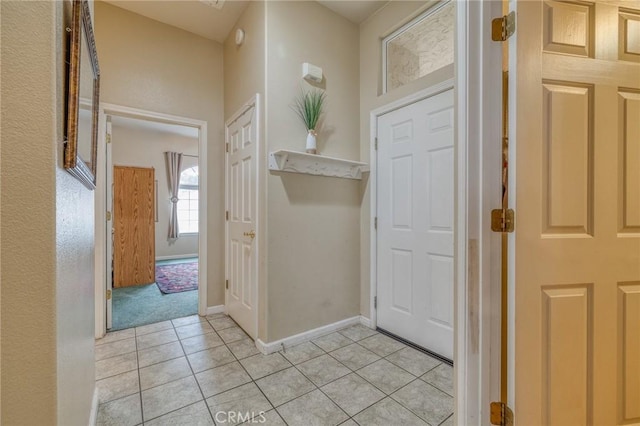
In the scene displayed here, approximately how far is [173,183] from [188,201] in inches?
25.3

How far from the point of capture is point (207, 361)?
2.00m

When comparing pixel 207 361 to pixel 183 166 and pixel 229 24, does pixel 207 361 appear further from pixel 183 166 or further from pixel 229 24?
pixel 183 166

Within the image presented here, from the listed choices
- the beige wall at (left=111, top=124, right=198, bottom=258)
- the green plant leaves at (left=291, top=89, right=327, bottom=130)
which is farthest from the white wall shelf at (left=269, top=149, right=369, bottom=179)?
the beige wall at (left=111, top=124, right=198, bottom=258)

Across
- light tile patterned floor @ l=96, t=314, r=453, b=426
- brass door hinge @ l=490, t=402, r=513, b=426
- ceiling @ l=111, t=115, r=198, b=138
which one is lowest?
light tile patterned floor @ l=96, t=314, r=453, b=426

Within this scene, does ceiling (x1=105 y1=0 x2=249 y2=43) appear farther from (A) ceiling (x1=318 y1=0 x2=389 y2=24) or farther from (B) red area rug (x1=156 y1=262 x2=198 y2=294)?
(B) red area rug (x1=156 y1=262 x2=198 y2=294)

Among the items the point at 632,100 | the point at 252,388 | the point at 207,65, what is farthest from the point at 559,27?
the point at 207,65

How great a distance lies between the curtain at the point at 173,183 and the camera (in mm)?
5984

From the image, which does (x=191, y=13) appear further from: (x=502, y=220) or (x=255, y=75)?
(x=502, y=220)

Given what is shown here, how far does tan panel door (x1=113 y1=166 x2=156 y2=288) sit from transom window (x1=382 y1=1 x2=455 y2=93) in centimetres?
432

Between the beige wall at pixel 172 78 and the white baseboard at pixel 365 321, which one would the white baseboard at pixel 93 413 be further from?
the white baseboard at pixel 365 321

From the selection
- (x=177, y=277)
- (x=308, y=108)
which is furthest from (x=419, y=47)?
(x=177, y=277)

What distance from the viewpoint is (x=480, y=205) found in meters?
1.10

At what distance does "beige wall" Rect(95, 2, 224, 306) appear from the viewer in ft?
7.98

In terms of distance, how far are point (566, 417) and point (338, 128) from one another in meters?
2.36
